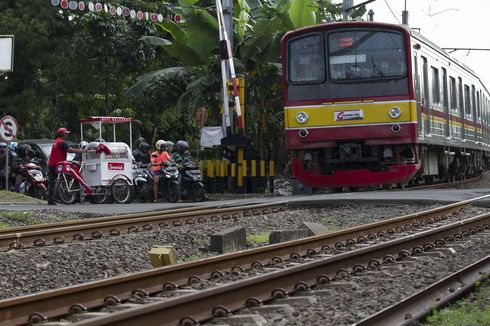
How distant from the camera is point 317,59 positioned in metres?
16.4

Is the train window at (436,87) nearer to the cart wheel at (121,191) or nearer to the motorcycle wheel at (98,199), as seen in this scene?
the cart wheel at (121,191)

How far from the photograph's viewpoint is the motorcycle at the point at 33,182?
63.0 feet

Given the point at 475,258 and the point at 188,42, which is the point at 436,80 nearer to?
the point at 188,42

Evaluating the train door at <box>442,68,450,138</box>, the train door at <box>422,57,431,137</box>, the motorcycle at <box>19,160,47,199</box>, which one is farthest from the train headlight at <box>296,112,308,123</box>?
the motorcycle at <box>19,160,47,199</box>

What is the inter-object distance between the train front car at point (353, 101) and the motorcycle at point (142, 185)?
12.0ft

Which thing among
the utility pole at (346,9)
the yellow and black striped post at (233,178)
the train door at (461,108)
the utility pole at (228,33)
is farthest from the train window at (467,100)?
the yellow and black striped post at (233,178)

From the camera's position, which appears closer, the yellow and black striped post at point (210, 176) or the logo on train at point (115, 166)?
the logo on train at point (115, 166)

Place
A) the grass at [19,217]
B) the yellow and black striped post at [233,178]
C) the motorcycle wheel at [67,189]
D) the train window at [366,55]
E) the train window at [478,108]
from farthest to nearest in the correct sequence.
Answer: the train window at [478,108] < the yellow and black striped post at [233,178] < the motorcycle wheel at [67,189] < the train window at [366,55] < the grass at [19,217]

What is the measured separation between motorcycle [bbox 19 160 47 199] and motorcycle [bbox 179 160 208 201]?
324 cm

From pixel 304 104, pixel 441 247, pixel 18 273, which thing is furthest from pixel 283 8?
pixel 18 273

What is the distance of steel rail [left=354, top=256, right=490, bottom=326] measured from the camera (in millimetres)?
5055

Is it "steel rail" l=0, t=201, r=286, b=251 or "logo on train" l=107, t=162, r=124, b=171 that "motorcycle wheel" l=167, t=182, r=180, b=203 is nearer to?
"logo on train" l=107, t=162, r=124, b=171

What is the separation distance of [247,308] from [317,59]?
11.4 m

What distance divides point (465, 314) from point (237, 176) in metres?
15.0
